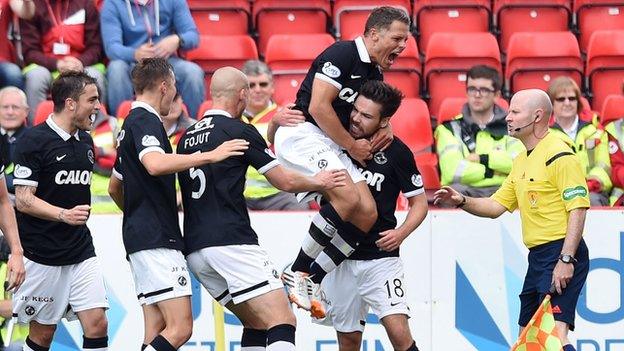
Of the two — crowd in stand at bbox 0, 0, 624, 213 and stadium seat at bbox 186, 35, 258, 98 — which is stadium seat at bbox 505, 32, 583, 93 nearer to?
crowd in stand at bbox 0, 0, 624, 213

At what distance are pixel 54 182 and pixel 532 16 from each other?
21.2ft

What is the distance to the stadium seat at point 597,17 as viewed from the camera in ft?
48.8

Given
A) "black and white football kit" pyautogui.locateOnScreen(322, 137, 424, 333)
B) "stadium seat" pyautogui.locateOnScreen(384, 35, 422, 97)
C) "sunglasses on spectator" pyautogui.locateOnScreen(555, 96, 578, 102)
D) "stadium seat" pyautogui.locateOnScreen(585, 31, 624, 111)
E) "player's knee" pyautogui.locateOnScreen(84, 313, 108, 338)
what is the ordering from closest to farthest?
"player's knee" pyautogui.locateOnScreen(84, 313, 108, 338), "black and white football kit" pyautogui.locateOnScreen(322, 137, 424, 333), "sunglasses on spectator" pyautogui.locateOnScreen(555, 96, 578, 102), "stadium seat" pyautogui.locateOnScreen(384, 35, 422, 97), "stadium seat" pyautogui.locateOnScreen(585, 31, 624, 111)

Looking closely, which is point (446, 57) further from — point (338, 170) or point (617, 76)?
point (338, 170)

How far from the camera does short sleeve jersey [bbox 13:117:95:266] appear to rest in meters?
10.1

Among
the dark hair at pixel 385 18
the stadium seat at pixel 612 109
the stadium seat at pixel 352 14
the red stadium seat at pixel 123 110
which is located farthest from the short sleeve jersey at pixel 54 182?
the stadium seat at pixel 612 109

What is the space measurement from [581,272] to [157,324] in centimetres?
290

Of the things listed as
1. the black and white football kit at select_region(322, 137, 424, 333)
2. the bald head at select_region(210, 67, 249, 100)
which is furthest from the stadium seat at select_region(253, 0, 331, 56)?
the bald head at select_region(210, 67, 249, 100)

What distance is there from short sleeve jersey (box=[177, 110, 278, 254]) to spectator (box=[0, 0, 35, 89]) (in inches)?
171

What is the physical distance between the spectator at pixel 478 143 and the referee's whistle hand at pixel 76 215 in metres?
3.85

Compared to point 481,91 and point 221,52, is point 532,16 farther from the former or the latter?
point 221,52

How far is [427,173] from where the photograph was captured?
12.9m

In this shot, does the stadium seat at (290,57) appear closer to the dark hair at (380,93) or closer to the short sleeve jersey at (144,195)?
the dark hair at (380,93)

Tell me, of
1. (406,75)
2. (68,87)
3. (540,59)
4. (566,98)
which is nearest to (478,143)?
(566,98)
